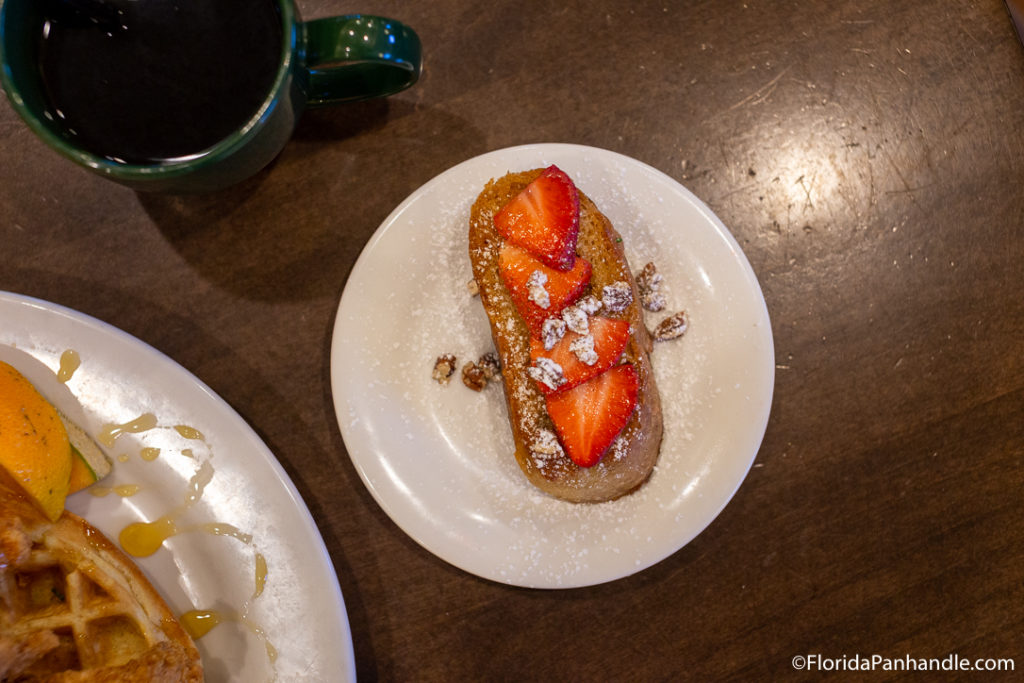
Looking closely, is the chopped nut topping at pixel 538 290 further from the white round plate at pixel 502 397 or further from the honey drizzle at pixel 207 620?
the honey drizzle at pixel 207 620

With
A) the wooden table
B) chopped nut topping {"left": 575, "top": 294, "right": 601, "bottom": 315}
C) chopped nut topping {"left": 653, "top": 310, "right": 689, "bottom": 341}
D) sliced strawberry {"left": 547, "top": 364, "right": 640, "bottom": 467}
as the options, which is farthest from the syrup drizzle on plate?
chopped nut topping {"left": 653, "top": 310, "right": 689, "bottom": 341}

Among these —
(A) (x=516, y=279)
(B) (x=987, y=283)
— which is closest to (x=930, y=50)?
(B) (x=987, y=283)

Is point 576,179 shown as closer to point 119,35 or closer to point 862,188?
point 862,188

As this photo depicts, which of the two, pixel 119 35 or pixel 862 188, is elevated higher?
pixel 119 35

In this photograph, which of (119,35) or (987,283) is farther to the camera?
(987,283)

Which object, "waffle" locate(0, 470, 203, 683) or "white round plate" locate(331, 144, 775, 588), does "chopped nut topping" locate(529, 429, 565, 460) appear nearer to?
"white round plate" locate(331, 144, 775, 588)

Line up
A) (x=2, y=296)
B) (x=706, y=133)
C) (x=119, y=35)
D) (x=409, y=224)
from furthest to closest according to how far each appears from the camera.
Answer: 1. (x=706, y=133)
2. (x=409, y=224)
3. (x=2, y=296)
4. (x=119, y=35)
